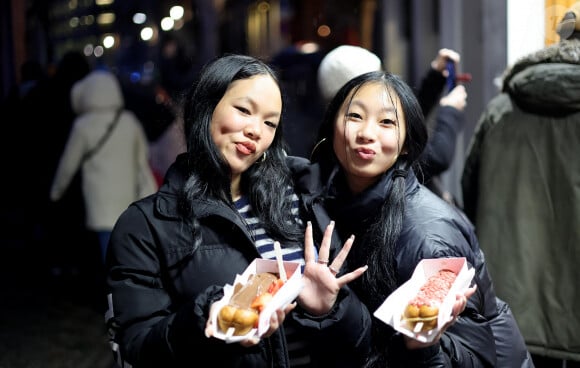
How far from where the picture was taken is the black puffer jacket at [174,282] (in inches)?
86.2

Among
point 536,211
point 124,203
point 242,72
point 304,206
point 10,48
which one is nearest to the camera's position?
point 242,72

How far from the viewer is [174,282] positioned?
232 centimetres

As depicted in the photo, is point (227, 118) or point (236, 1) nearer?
point (227, 118)

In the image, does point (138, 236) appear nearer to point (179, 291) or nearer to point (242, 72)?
point (179, 291)

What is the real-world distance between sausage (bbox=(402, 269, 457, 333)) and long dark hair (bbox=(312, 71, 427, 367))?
32 centimetres

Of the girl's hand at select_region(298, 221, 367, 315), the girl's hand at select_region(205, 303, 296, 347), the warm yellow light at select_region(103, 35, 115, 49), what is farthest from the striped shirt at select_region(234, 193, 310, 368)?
the warm yellow light at select_region(103, 35, 115, 49)

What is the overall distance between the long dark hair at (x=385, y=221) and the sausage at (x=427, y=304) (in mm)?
322

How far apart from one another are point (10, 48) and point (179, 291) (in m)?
12.3

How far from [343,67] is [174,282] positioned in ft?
5.68

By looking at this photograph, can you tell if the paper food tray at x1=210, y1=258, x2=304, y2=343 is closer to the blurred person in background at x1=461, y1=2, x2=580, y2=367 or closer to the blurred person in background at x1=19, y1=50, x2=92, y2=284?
the blurred person in background at x1=461, y1=2, x2=580, y2=367

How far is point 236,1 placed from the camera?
2045 cm

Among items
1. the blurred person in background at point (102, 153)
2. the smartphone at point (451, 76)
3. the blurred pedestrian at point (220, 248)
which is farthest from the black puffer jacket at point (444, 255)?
the blurred person in background at point (102, 153)

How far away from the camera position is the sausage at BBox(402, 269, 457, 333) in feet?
6.31

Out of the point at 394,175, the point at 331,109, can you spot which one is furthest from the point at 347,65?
the point at 394,175
